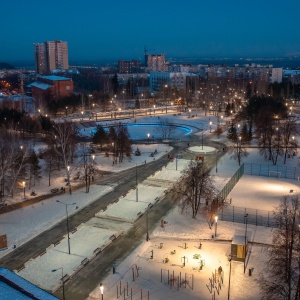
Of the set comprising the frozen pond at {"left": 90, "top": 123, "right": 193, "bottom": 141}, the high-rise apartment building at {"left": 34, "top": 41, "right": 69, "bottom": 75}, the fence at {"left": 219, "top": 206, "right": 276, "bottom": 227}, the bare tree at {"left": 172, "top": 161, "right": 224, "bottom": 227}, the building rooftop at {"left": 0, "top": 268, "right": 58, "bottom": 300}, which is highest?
the high-rise apartment building at {"left": 34, "top": 41, "right": 69, "bottom": 75}

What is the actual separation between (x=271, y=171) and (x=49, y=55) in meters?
170

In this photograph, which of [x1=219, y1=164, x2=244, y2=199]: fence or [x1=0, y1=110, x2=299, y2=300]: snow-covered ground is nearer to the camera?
[x1=0, y1=110, x2=299, y2=300]: snow-covered ground

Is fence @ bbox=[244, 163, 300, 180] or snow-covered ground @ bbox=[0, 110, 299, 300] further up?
fence @ bbox=[244, 163, 300, 180]

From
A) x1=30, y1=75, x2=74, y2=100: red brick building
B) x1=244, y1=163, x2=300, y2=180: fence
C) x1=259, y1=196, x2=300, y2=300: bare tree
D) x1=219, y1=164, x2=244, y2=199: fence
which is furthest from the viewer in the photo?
x1=30, y1=75, x2=74, y2=100: red brick building

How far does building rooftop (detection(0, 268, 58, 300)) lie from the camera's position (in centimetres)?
1220

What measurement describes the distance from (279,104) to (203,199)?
3371 cm

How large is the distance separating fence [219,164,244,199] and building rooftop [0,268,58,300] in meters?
17.9

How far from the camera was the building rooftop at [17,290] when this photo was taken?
12.2 metres

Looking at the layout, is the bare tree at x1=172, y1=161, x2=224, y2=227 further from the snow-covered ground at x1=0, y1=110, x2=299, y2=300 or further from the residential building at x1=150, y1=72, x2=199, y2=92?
the residential building at x1=150, y1=72, x2=199, y2=92

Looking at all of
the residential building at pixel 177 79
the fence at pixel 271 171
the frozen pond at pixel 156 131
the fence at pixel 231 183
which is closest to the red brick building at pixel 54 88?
the frozen pond at pixel 156 131

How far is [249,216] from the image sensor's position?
87.7ft

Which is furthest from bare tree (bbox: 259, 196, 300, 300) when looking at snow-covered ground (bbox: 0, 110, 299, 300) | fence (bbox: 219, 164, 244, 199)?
fence (bbox: 219, 164, 244, 199)

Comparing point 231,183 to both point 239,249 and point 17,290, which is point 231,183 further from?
point 17,290

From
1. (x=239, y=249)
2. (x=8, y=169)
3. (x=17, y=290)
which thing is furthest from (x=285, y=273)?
(x=8, y=169)
